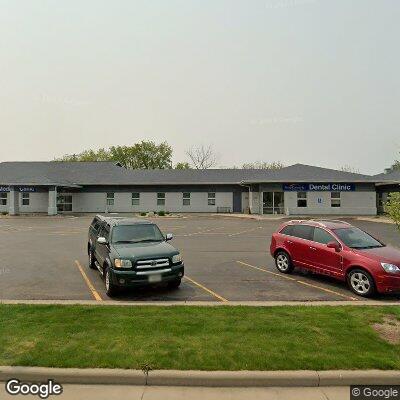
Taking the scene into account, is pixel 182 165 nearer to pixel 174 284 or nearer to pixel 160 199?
pixel 160 199

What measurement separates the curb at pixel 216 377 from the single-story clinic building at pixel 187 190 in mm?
31379

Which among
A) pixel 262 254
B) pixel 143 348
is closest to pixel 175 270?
pixel 143 348

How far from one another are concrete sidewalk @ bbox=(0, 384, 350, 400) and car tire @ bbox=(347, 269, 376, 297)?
4.33m

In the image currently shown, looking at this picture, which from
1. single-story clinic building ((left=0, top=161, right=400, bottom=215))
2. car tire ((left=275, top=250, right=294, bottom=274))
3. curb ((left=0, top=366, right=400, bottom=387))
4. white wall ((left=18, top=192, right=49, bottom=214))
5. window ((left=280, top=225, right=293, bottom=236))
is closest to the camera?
curb ((left=0, top=366, right=400, bottom=387))

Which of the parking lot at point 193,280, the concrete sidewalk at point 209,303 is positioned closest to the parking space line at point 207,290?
the parking lot at point 193,280

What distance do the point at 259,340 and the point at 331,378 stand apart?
3.81ft

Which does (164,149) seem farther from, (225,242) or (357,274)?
(357,274)

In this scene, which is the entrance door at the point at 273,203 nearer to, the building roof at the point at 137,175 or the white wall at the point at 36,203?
the building roof at the point at 137,175

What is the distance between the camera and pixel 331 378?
4.14 metres

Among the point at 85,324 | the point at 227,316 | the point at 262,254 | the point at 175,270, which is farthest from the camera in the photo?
the point at 262,254

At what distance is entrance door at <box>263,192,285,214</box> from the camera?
3597 cm

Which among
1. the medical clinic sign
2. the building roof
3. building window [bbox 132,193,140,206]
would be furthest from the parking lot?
building window [bbox 132,193,140,206]

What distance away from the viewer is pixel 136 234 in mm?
A: 9227

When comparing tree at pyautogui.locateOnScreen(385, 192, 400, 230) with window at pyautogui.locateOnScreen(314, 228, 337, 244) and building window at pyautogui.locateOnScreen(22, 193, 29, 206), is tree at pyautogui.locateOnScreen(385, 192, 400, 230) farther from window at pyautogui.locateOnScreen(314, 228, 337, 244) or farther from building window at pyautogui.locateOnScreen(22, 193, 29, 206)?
building window at pyautogui.locateOnScreen(22, 193, 29, 206)
